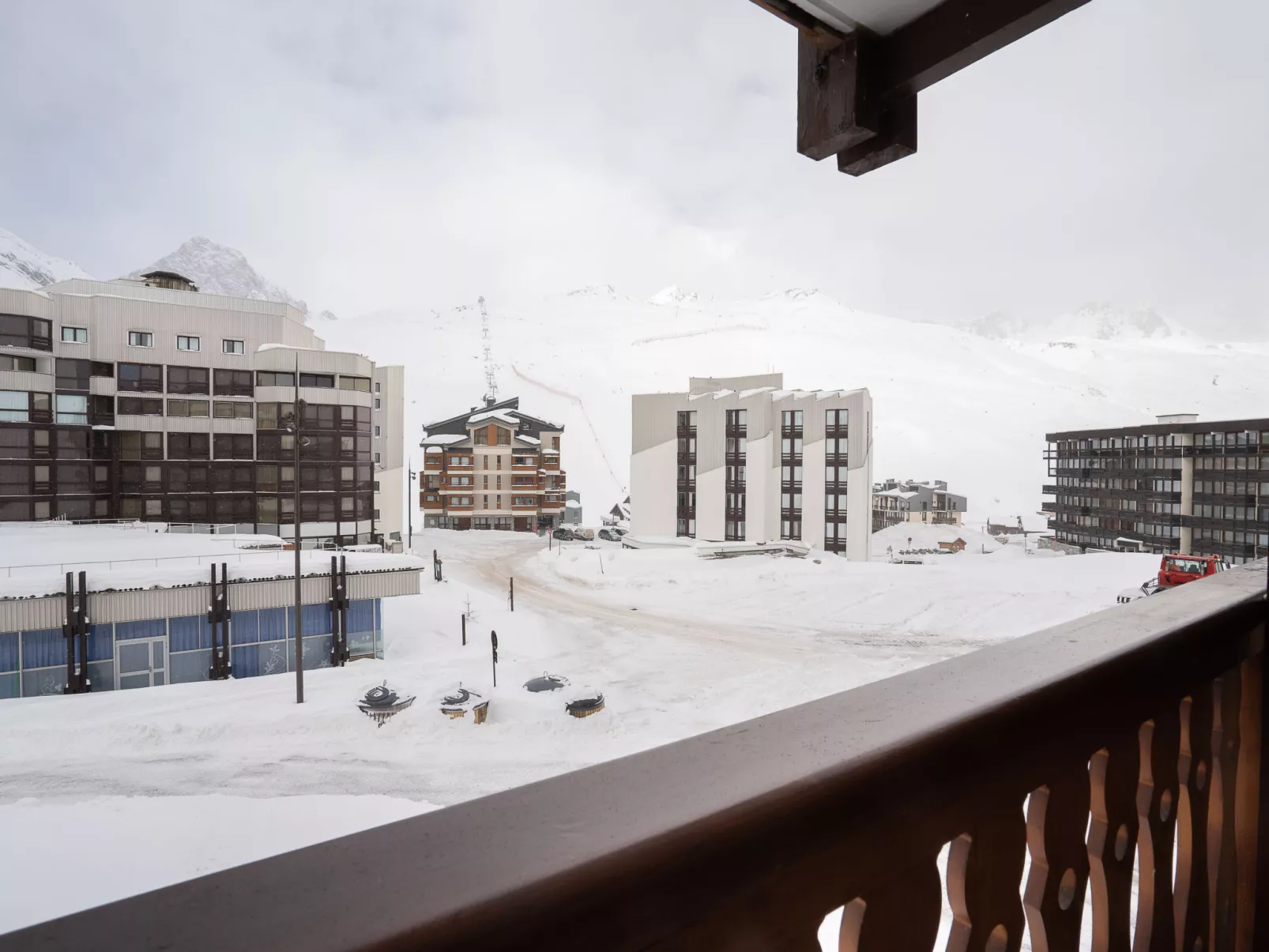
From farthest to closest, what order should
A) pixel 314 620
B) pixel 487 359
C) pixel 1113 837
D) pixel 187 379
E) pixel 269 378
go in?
pixel 487 359 → pixel 269 378 → pixel 187 379 → pixel 314 620 → pixel 1113 837

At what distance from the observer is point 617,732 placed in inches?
271

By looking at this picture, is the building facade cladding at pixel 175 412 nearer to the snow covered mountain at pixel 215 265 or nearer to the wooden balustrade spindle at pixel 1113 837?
the snow covered mountain at pixel 215 265

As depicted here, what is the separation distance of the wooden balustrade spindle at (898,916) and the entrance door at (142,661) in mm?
8363

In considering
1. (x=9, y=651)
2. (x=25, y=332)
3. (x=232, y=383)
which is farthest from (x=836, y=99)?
(x=232, y=383)

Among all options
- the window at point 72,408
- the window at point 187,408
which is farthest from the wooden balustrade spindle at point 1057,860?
the window at point 187,408

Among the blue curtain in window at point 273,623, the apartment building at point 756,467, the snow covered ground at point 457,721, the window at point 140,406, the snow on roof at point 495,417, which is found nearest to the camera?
the snow covered ground at point 457,721

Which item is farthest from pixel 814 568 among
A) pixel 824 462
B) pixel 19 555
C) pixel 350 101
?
pixel 350 101

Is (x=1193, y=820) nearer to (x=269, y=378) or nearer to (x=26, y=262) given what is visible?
(x=26, y=262)

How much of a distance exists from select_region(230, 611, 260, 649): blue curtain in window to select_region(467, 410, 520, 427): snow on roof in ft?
69.1

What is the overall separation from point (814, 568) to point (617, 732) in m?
10.5

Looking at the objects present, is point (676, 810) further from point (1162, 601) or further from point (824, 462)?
point (824, 462)

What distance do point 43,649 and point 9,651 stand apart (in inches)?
11.8

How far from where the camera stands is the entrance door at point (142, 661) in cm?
666

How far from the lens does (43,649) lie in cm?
630
